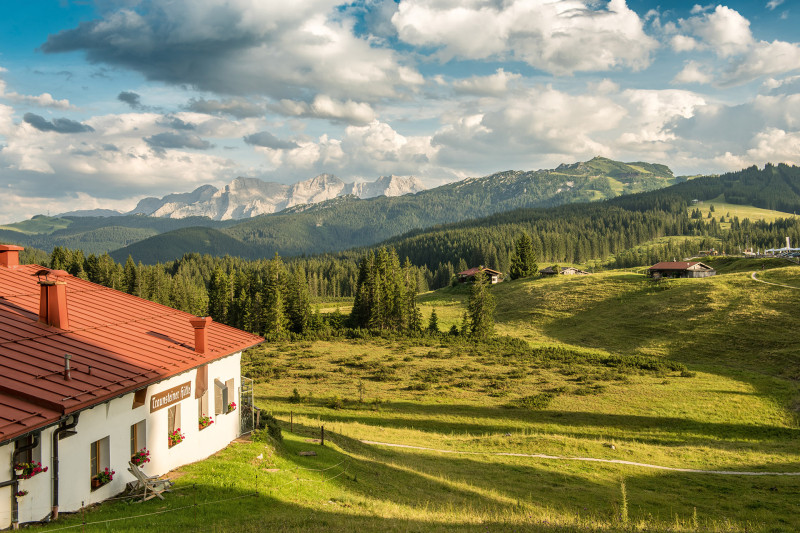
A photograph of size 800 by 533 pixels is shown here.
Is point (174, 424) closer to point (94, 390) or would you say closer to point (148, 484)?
point (148, 484)

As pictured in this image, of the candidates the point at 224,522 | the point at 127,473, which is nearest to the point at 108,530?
the point at 224,522

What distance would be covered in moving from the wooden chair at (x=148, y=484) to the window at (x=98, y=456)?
1046 millimetres

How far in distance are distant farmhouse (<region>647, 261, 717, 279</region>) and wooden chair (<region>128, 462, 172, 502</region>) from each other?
11020cm

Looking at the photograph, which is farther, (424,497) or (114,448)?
(424,497)

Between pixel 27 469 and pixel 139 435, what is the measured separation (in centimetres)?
480

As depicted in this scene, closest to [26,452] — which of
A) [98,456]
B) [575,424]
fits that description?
[98,456]

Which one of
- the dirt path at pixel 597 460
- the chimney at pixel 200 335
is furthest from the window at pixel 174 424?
the dirt path at pixel 597 460

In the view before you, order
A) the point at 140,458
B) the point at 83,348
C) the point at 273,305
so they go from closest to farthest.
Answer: the point at 140,458, the point at 83,348, the point at 273,305

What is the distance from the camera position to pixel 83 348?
18.0 meters

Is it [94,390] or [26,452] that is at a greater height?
[94,390]

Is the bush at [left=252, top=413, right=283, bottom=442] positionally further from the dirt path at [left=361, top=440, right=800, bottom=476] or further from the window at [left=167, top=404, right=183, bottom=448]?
the dirt path at [left=361, top=440, right=800, bottom=476]

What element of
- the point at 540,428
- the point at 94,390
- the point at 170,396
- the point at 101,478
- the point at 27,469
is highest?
the point at 94,390

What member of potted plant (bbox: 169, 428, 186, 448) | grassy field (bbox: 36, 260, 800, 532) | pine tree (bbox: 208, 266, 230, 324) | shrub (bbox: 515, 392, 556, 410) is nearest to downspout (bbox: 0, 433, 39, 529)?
grassy field (bbox: 36, 260, 800, 532)

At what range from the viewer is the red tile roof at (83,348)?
45.0ft
